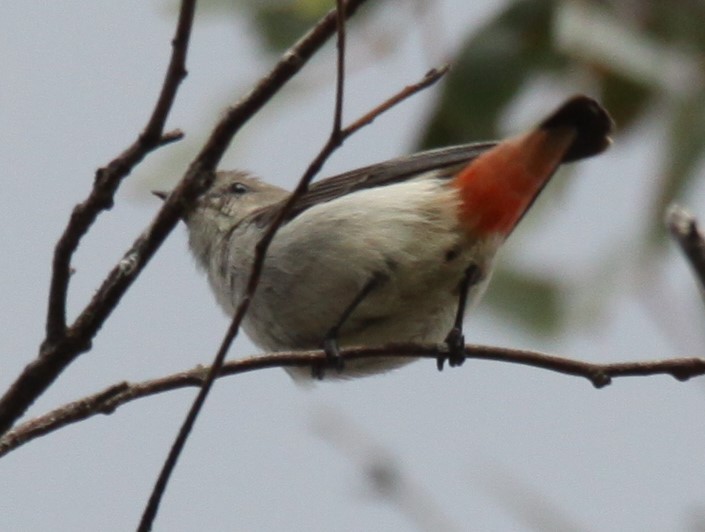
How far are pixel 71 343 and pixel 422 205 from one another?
173cm

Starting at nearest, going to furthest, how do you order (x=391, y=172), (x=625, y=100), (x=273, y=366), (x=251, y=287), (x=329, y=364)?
(x=251, y=287), (x=273, y=366), (x=329, y=364), (x=391, y=172), (x=625, y=100)

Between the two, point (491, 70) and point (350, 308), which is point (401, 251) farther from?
point (491, 70)

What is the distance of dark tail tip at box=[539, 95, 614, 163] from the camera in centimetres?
347

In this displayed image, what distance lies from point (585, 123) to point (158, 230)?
182 centimetres

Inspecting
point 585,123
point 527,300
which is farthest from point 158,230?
point 527,300

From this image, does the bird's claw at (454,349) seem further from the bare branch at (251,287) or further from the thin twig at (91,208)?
the thin twig at (91,208)

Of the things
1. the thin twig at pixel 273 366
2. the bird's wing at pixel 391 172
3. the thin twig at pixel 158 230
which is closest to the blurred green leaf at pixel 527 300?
the bird's wing at pixel 391 172

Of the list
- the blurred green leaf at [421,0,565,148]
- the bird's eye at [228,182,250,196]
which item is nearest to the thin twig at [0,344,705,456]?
the blurred green leaf at [421,0,565,148]

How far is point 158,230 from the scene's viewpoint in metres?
2.00

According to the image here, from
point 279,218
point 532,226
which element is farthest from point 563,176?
point 279,218

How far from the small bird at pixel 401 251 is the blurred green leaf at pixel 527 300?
758mm

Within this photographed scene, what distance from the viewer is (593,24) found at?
14.0ft

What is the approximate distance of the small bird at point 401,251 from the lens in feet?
11.5

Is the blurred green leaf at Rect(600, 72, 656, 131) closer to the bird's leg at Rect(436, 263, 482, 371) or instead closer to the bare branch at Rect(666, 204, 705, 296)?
the bird's leg at Rect(436, 263, 482, 371)
